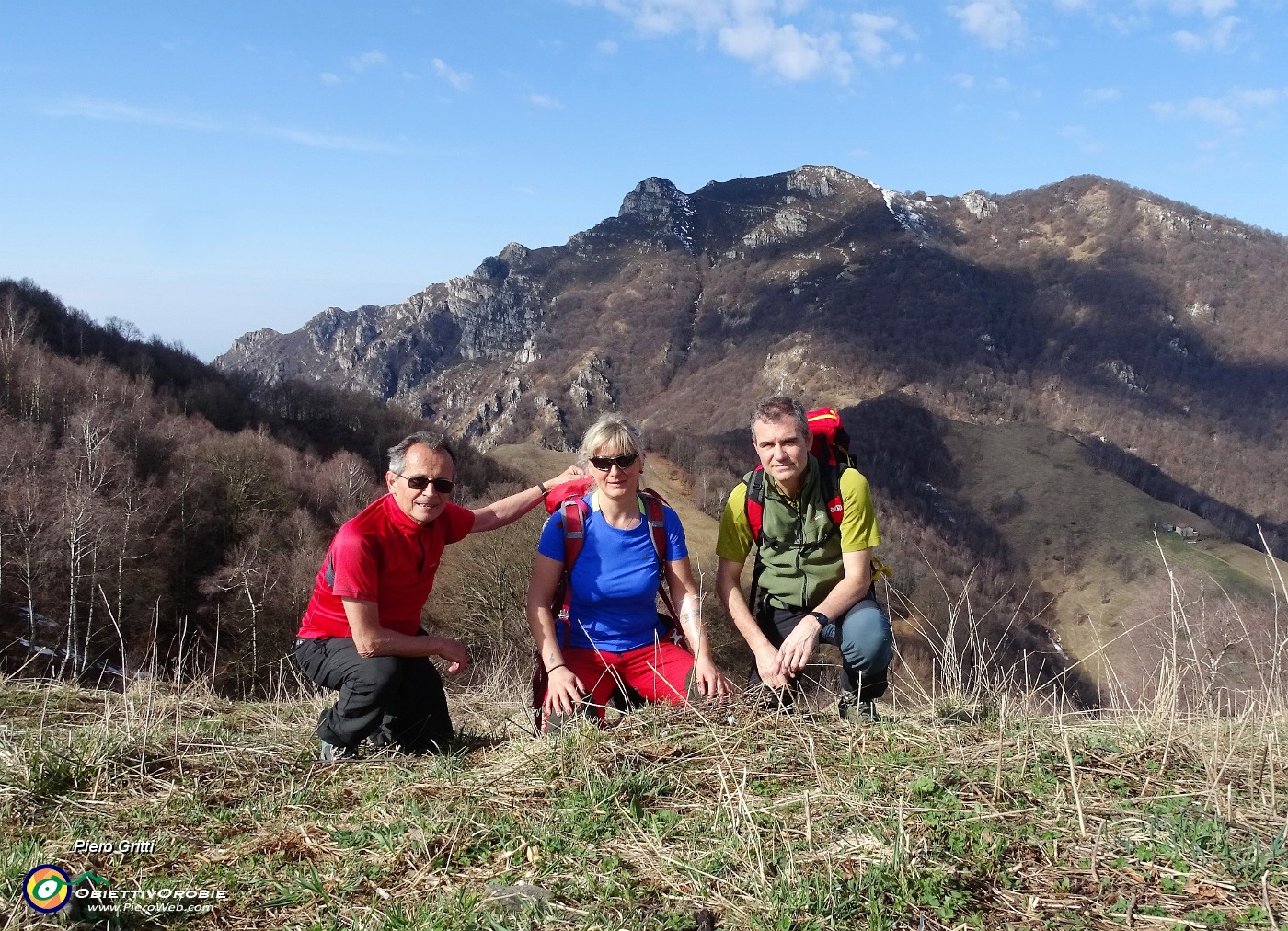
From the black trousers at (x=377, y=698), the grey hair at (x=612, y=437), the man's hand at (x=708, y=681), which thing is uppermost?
the grey hair at (x=612, y=437)

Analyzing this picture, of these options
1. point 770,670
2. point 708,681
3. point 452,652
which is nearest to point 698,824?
point 708,681

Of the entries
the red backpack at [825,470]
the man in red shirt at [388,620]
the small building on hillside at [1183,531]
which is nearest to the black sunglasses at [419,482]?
the man in red shirt at [388,620]

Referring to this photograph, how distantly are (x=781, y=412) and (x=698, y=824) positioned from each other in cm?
210

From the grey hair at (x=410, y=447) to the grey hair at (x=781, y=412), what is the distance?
1591 millimetres

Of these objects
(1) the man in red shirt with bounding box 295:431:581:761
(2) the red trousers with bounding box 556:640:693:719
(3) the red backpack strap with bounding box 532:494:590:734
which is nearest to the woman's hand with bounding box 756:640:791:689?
(2) the red trousers with bounding box 556:640:693:719

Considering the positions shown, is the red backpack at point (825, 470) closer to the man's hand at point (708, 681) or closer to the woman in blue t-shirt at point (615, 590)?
the woman in blue t-shirt at point (615, 590)

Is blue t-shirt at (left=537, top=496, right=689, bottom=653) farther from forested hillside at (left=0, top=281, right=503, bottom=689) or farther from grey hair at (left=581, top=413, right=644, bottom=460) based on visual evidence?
forested hillside at (left=0, top=281, right=503, bottom=689)

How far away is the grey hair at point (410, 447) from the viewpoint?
378 cm

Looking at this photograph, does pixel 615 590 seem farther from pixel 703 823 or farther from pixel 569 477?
pixel 703 823

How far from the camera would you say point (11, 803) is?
2.69 metres

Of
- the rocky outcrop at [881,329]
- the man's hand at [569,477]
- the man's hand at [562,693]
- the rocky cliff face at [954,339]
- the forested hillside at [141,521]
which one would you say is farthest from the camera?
the rocky outcrop at [881,329]

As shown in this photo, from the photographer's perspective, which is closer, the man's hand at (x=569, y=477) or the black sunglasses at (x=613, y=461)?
the black sunglasses at (x=613, y=461)

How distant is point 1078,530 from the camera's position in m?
74.4

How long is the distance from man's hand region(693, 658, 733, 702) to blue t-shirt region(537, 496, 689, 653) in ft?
1.56
